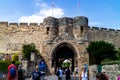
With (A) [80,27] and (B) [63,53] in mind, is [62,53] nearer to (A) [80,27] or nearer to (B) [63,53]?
(B) [63,53]

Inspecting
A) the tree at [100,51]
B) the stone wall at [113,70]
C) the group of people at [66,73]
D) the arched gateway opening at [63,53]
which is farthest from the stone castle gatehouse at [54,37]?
the stone wall at [113,70]

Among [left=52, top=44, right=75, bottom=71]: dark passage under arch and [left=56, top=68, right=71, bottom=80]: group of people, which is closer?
[left=56, top=68, right=71, bottom=80]: group of people

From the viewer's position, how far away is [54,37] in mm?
29047

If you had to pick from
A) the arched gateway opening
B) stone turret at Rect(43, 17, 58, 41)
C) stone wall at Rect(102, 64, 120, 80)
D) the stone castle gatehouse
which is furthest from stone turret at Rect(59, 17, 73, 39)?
stone wall at Rect(102, 64, 120, 80)

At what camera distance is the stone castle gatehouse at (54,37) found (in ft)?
94.6

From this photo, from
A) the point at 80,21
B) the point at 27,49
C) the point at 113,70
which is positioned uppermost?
the point at 80,21

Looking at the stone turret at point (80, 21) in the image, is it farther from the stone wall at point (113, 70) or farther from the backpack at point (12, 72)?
the backpack at point (12, 72)

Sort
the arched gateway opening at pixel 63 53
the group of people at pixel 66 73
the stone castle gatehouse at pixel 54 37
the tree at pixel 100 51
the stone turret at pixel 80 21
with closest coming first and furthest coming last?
the group of people at pixel 66 73
the tree at pixel 100 51
the stone castle gatehouse at pixel 54 37
the arched gateway opening at pixel 63 53
the stone turret at pixel 80 21

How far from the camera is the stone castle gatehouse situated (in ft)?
94.6

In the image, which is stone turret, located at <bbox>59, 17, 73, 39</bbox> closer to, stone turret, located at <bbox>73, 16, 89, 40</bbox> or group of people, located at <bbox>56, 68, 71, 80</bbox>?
stone turret, located at <bbox>73, 16, 89, 40</bbox>

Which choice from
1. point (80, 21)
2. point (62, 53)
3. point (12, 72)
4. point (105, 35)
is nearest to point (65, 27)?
point (80, 21)

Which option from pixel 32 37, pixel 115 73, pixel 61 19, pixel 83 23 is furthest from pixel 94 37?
pixel 115 73

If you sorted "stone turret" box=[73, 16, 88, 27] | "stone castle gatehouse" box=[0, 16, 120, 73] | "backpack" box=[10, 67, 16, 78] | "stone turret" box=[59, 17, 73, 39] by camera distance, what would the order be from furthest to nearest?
"stone turret" box=[73, 16, 88, 27] < "stone turret" box=[59, 17, 73, 39] < "stone castle gatehouse" box=[0, 16, 120, 73] < "backpack" box=[10, 67, 16, 78]

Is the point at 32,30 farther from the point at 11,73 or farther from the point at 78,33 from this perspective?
the point at 11,73
